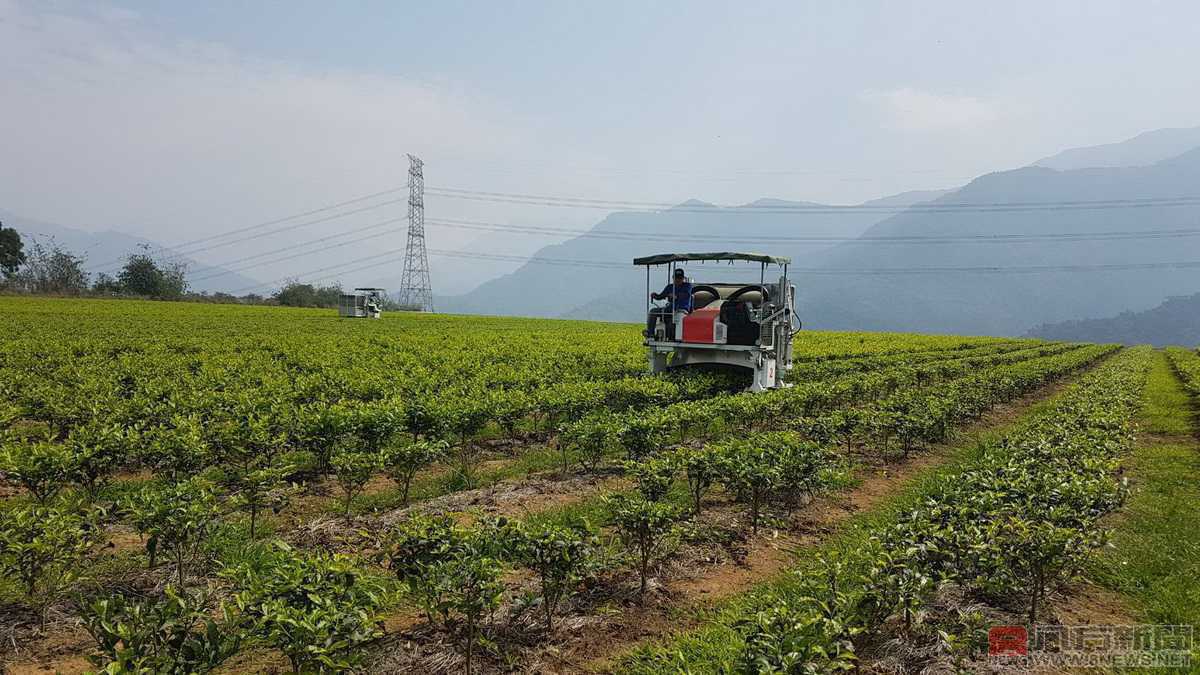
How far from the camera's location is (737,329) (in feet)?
49.0

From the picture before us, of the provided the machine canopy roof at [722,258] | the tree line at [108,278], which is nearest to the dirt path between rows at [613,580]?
the machine canopy roof at [722,258]

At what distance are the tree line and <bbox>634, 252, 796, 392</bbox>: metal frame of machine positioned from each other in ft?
246

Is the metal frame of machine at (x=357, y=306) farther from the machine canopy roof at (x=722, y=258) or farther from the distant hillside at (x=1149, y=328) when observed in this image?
the distant hillside at (x=1149, y=328)

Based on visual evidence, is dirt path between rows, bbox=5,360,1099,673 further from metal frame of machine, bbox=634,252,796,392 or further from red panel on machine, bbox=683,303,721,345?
red panel on machine, bbox=683,303,721,345

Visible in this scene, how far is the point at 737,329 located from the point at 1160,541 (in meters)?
9.03

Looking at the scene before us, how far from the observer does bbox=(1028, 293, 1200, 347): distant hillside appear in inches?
5157

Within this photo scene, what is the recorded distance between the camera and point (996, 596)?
17.6ft

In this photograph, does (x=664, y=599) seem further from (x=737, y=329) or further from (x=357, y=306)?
(x=357, y=306)

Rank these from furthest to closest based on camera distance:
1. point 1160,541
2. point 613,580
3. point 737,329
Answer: point 737,329 < point 1160,541 < point 613,580

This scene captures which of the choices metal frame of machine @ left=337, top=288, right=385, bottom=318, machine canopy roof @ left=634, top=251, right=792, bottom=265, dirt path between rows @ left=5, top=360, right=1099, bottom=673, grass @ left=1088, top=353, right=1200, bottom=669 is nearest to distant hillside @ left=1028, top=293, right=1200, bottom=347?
metal frame of machine @ left=337, top=288, right=385, bottom=318

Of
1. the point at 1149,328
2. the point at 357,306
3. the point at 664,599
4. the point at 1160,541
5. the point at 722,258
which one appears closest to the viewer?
the point at 664,599

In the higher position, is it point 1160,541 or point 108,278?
point 108,278

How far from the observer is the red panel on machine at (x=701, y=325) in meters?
14.9

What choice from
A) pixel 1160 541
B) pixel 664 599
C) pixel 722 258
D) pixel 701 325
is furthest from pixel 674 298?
pixel 664 599
